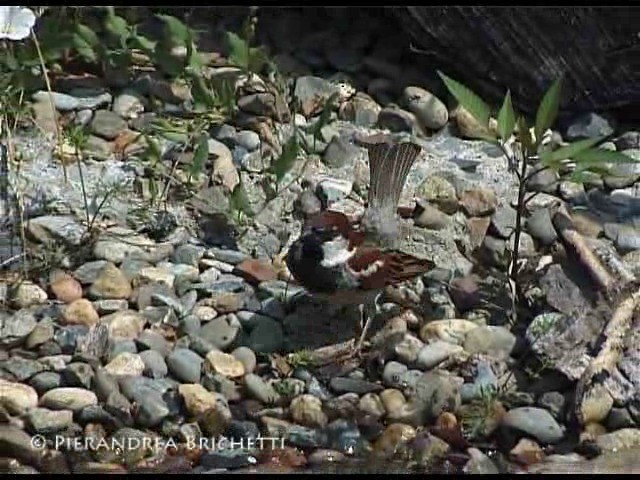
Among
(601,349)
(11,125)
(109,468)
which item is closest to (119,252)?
(11,125)

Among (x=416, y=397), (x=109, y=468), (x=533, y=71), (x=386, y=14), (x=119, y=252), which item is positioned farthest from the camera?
A: (x=386, y=14)

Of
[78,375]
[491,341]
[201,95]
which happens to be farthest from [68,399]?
[201,95]

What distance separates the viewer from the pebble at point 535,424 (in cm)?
359

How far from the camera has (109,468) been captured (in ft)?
11.3

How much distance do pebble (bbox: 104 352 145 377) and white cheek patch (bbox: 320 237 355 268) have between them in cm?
49

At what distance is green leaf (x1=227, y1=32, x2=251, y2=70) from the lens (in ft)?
15.3

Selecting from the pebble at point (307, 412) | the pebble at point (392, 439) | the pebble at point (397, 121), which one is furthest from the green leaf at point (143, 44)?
the pebble at point (392, 439)

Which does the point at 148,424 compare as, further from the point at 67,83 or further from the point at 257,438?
the point at 67,83

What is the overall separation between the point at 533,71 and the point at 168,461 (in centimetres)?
189

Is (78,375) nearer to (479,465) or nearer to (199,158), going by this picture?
(199,158)

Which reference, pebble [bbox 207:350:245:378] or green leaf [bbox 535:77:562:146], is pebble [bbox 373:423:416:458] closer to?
pebble [bbox 207:350:245:378]

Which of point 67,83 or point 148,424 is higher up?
point 67,83

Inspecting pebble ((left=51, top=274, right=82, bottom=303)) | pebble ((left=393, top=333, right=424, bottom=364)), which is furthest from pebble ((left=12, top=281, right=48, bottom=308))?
pebble ((left=393, top=333, right=424, bottom=364))

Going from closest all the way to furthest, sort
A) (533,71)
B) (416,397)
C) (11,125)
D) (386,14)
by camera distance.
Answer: (416,397) < (11,125) < (533,71) < (386,14)
